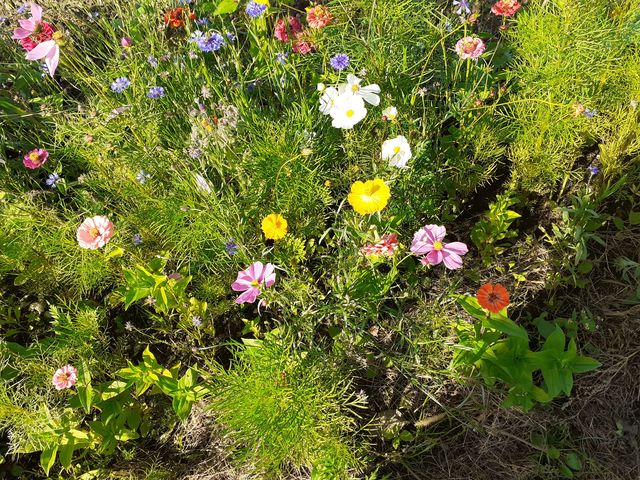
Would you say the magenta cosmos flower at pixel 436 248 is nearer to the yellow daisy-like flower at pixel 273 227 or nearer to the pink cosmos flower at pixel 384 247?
the pink cosmos flower at pixel 384 247

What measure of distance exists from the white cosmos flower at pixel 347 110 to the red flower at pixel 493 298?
637 millimetres

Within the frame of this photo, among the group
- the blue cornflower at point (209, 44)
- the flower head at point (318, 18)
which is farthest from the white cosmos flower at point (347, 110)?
the blue cornflower at point (209, 44)

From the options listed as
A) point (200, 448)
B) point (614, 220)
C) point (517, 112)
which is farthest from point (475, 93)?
point (200, 448)

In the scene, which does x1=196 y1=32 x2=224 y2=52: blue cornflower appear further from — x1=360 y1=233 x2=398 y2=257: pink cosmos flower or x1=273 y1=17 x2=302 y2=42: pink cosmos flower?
x1=360 y1=233 x2=398 y2=257: pink cosmos flower

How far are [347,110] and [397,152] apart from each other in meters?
0.21

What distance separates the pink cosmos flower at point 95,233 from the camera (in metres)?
1.47

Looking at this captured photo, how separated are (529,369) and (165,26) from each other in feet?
5.96

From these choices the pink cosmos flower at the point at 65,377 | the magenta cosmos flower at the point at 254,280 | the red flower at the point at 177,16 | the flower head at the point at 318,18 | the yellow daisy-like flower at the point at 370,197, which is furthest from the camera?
the red flower at the point at 177,16

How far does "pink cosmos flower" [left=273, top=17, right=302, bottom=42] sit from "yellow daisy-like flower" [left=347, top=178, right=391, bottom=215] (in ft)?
2.76

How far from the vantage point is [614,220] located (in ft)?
6.05

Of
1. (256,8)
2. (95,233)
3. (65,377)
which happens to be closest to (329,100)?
(256,8)

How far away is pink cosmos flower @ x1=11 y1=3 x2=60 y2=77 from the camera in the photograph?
4.24 ft

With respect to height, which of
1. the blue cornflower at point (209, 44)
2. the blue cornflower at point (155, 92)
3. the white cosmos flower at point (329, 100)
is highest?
the blue cornflower at point (209, 44)

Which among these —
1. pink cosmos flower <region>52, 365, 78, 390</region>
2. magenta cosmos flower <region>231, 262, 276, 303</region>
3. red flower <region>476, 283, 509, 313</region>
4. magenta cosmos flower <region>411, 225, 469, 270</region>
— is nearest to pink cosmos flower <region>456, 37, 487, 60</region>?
magenta cosmos flower <region>411, 225, 469, 270</region>
